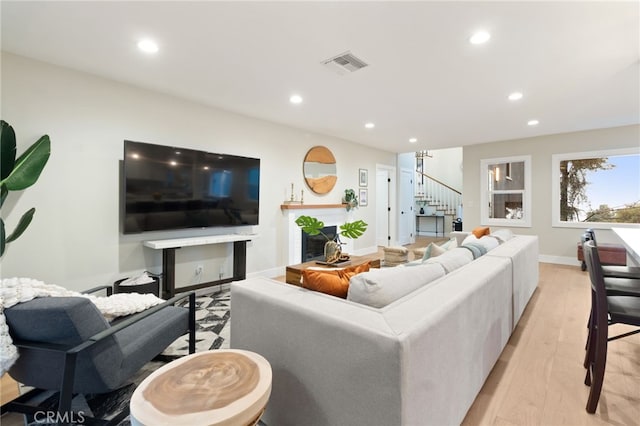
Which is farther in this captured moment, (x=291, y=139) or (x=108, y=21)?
(x=291, y=139)

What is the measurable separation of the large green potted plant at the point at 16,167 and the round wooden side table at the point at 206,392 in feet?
6.98

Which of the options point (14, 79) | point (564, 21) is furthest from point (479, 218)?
point (14, 79)

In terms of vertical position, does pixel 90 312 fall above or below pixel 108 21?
below

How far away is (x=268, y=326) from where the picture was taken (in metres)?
1.42

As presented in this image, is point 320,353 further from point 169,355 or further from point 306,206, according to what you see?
point 306,206

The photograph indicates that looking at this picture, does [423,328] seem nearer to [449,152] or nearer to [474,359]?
[474,359]

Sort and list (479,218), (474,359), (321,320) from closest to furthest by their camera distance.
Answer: (321,320), (474,359), (479,218)

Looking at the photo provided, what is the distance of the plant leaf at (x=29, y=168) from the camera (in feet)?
7.11

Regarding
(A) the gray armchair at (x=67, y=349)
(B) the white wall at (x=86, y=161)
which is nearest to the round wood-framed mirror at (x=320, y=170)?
(B) the white wall at (x=86, y=161)

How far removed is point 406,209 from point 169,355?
698 cm

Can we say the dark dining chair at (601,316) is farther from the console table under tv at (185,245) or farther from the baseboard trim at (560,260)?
the baseboard trim at (560,260)

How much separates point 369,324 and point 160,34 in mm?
2586

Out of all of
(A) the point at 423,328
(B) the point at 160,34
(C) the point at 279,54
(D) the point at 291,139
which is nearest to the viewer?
(A) the point at 423,328

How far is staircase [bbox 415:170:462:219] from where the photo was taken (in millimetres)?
9750
